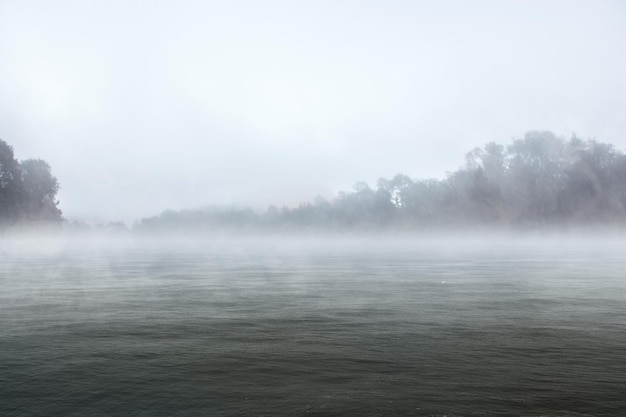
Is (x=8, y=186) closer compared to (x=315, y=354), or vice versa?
(x=315, y=354)

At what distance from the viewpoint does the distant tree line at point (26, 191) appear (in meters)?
140

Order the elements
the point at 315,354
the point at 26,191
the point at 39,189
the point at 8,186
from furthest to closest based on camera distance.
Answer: the point at 39,189 < the point at 26,191 < the point at 8,186 < the point at 315,354

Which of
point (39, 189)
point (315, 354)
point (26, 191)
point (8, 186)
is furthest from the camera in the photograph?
point (39, 189)

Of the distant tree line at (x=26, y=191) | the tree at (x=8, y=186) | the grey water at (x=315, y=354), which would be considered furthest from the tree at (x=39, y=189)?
the grey water at (x=315, y=354)

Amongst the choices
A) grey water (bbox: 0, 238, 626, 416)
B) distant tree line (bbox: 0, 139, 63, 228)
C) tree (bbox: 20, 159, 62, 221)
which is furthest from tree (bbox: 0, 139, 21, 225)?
grey water (bbox: 0, 238, 626, 416)

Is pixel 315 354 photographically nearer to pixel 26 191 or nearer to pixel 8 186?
pixel 8 186

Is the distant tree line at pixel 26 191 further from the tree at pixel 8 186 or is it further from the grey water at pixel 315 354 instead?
the grey water at pixel 315 354

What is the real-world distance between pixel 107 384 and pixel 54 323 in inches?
407

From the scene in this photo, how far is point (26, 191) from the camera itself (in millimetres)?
149625

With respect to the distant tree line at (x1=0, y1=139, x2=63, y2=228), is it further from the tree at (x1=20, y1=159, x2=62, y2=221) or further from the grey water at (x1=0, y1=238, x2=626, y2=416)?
the grey water at (x1=0, y1=238, x2=626, y2=416)

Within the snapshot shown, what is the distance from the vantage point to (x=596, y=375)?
1579 cm

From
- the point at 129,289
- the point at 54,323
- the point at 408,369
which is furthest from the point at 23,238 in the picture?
the point at 408,369

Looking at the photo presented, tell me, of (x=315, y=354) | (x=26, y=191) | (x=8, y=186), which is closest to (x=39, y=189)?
(x=26, y=191)

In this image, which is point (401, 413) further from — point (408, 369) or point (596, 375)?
point (596, 375)
